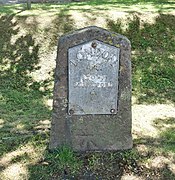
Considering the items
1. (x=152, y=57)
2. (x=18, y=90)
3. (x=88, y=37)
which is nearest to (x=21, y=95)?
(x=18, y=90)

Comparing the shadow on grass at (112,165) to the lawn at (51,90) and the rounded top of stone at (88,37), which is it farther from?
the rounded top of stone at (88,37)

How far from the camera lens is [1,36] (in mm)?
9312

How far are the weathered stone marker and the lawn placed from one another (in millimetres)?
204

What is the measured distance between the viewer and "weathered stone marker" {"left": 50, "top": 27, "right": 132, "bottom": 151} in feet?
14.7

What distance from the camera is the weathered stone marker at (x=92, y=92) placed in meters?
4.48

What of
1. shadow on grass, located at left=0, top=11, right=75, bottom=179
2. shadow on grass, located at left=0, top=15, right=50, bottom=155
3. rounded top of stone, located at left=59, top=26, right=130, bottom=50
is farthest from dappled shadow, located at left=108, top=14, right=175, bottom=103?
rounded top of stone, located at left=59, top=26, right=130, bottom=50

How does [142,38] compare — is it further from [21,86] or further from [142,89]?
[21,86]

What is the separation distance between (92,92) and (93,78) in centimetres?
19

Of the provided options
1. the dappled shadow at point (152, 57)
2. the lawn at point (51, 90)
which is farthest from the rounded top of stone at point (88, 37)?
the dappled shadow at point (152, 57)

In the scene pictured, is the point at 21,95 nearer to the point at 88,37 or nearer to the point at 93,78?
the point at 93,78

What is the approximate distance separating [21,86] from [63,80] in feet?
12.0

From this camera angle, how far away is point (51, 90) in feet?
25.8

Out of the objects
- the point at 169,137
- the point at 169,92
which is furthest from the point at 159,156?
the point at 169,92

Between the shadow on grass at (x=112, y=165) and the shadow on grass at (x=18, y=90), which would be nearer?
the shadow on grass at (x=112, y=165)
